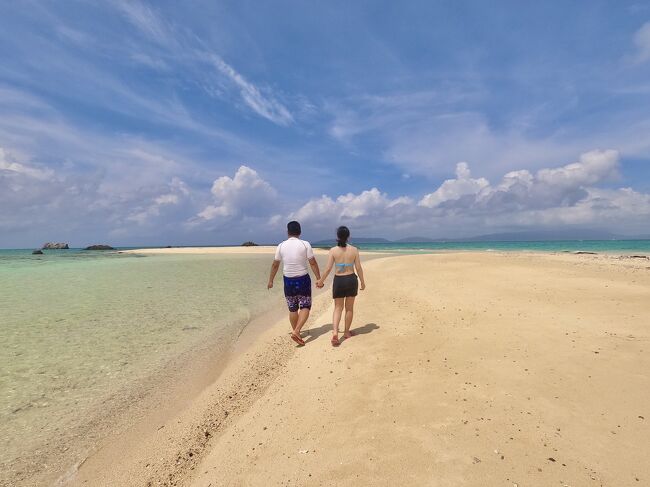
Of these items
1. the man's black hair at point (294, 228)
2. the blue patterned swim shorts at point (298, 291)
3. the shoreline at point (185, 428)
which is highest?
the man's black hair at point (294, 228)

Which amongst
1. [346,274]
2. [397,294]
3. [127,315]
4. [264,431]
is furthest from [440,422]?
[127,315]

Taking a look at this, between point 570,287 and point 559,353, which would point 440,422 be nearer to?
point 559,353

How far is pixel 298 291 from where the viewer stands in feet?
24.4

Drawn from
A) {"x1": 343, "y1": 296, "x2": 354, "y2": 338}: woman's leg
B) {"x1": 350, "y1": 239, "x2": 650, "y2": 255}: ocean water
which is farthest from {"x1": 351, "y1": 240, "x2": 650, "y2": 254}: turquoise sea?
{"x1": 343, "y1": 296, "x2": 354, "y2": 338}: woman's leg

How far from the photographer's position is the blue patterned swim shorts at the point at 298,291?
7.40 meters

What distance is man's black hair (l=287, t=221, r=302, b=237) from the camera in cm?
737

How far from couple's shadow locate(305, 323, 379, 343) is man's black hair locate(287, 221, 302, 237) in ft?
9.05

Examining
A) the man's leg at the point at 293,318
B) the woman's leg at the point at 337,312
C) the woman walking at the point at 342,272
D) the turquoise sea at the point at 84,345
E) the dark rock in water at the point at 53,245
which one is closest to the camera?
the turquoise sea at the point at 84,345

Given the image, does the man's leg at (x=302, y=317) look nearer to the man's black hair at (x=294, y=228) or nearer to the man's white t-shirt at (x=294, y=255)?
the man's white t-shirt at (x=294, y=255)

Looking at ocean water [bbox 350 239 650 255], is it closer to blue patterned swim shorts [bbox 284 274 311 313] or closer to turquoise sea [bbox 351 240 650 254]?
turquoise sea [bbox 351 240 650 254]

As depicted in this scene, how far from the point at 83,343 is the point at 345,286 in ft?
23.6

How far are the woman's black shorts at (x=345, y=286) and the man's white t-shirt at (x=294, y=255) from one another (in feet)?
2.51

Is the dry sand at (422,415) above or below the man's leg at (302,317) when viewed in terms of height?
below

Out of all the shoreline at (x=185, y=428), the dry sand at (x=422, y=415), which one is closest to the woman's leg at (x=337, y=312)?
the dry sand at (x=422, y=415)
